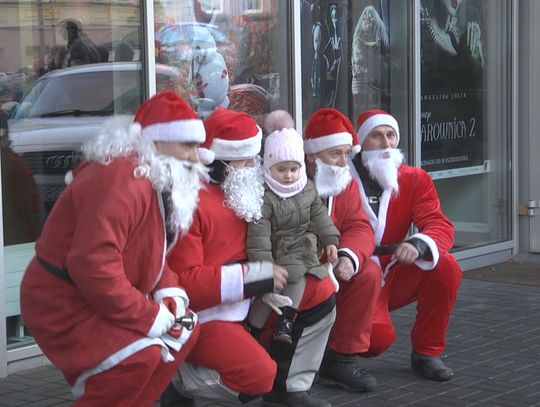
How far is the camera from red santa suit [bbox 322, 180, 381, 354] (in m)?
5.20

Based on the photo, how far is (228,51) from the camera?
732 cm

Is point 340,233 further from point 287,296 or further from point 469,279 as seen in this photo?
point 469,279

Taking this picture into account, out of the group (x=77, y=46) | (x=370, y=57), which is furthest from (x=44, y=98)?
(x=370, y=57)

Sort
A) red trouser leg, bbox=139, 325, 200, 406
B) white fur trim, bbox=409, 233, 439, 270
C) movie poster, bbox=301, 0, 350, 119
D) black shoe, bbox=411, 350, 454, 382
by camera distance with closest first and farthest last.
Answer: red trouser leg, bbox=139, 325, 200, 406 → white fur trim, bbox=409, 233, 439, 270 → black shoe, bbox=411, 350, 454, 382 → movie poster, bbox=301, 0, 350, 119

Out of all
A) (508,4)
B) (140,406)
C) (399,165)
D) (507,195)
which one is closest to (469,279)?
(507,195)

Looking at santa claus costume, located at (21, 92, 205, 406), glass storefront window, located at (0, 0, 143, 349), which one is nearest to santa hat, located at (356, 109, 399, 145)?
glass storefront window, located at (0, 0, 143, 349)

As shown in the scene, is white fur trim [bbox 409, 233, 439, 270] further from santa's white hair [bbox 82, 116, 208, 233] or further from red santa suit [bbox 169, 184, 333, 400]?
santa's white hair [bbox 82, 116, 208, 233]

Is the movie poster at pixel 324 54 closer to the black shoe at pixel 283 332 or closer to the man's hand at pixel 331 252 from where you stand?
the man's hand at pixel 331 252

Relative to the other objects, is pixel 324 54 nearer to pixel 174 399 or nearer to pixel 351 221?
Result: pixel 351 221

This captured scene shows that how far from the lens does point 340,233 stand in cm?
528

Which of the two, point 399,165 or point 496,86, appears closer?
point 399,165

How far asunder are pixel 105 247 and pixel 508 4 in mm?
7099

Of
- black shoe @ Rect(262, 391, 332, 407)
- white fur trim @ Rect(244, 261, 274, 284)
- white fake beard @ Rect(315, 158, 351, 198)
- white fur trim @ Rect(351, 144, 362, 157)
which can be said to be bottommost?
black shoe @ Rect(262, 391, 332, 407)

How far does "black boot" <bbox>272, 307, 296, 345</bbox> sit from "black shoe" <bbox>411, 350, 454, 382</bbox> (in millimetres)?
1129
